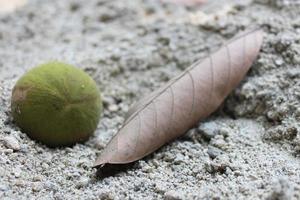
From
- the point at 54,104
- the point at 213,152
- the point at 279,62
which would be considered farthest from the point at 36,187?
the point at 279,62

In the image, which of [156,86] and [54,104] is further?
[156,86]

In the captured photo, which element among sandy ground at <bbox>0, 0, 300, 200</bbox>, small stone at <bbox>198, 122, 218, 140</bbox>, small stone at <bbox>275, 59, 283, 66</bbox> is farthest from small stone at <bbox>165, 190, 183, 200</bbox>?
small stone at <bbox>275, 59, 283, 66</bbox>

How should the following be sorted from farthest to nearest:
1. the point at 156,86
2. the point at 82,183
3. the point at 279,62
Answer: the point at 156,86 → the point at 279,62 → the point at 82,183

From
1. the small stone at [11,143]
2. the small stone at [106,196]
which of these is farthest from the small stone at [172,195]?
the small stone at [11,143]

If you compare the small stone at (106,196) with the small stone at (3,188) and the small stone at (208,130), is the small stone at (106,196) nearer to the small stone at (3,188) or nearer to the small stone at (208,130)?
the small stone at (3,188)

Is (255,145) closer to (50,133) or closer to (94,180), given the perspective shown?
(94,180)

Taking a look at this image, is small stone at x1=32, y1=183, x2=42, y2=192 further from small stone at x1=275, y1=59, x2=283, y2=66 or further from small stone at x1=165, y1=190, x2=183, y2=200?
small stone at x1=275, y1=59, x2=283, y2=66

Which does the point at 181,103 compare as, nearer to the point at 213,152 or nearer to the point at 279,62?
the point at 213,152

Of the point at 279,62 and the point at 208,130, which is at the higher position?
the point at 279,62
